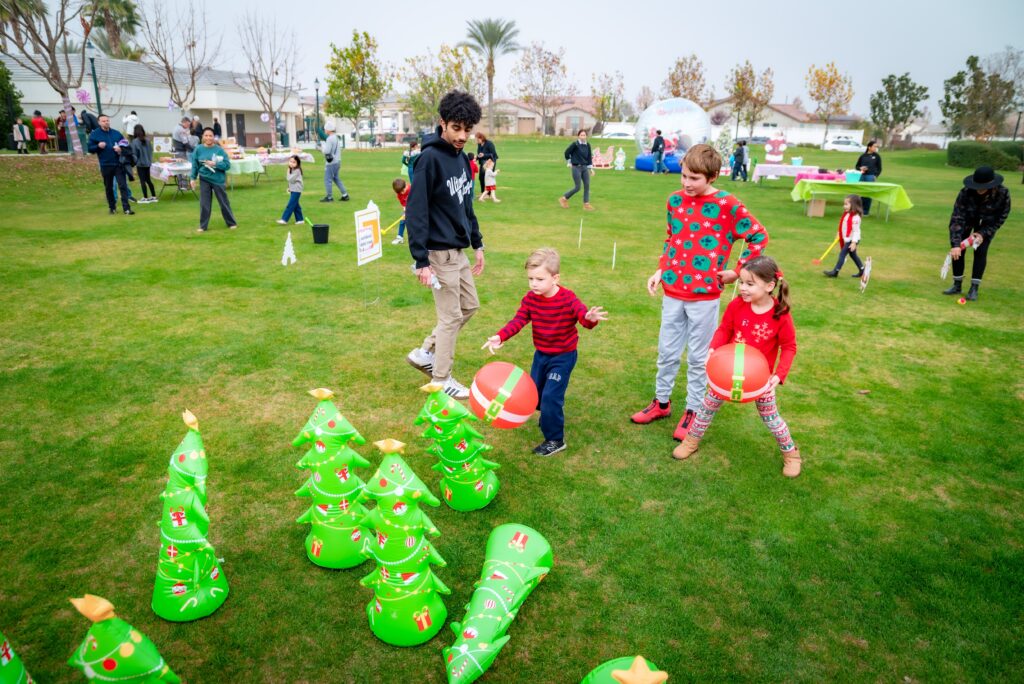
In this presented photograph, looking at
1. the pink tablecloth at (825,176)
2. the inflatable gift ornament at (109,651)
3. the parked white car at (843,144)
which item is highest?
the parked white car at (843,144)

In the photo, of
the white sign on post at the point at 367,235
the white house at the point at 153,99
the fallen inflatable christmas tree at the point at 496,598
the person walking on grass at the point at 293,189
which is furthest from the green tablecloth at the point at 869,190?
the white house at the point at 153,99

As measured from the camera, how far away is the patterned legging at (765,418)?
447 cm

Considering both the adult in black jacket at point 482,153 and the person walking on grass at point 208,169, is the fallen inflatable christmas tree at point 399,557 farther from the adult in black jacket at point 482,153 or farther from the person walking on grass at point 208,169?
the adult in black jacket at point 482,153

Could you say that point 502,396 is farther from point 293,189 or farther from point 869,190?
point 869,190

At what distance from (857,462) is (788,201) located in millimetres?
18222

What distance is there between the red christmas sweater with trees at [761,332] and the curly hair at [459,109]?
247cm

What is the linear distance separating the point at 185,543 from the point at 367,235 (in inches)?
223

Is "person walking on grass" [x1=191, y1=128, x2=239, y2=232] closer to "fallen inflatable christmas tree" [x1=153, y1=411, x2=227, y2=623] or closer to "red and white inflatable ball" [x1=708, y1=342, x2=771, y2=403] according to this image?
"fallen inflatable christmas tree" [x1=153, y1=411, x2=227, y2=623]

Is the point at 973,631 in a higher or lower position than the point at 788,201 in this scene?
lower

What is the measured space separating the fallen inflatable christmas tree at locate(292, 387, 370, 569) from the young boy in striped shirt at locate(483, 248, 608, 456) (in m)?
1.33

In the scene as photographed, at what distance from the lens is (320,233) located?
467 inches

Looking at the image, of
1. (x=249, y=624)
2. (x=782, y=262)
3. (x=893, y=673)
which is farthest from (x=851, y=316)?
(x=249, y=624)

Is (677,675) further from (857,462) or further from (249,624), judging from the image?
(857,462)

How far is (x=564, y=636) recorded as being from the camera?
3105 mm
